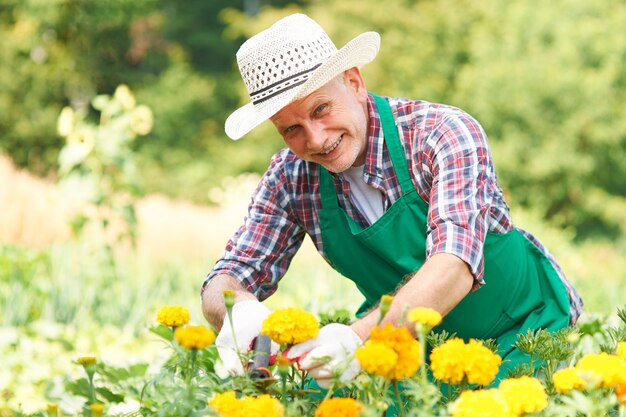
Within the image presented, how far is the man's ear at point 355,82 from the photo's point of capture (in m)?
2.04

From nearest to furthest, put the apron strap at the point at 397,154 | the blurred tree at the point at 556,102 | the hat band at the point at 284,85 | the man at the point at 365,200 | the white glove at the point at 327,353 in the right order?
the white glove at the point at 327,353 → the man at the point at 365,200 → the hat band at the point at 284,85 → the apron strap at the point at 397,154 → the blurred tree at the point at 556,102

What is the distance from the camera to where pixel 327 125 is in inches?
75.8

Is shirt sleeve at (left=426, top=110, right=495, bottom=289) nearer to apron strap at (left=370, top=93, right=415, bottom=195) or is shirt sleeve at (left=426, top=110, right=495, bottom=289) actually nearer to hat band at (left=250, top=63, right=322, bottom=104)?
apron strap at (left=370, top=93, right=415, bottom=195)

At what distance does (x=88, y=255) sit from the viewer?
5336 mm

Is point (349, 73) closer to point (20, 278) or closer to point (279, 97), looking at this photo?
point (279, 97)

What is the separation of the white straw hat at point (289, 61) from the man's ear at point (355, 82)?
3cm

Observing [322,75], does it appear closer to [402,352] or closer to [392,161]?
[392,161]

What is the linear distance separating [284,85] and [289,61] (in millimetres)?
63

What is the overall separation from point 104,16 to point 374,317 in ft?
48.2

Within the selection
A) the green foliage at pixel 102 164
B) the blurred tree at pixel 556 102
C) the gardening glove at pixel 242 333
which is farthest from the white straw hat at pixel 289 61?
the blurred tree at pixel 556 102

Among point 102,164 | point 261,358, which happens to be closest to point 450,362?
point 261,358

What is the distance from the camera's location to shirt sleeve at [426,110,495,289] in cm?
165

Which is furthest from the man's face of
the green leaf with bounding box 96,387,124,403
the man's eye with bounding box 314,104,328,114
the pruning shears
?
the green leaf with bounding box 96,387,124,403

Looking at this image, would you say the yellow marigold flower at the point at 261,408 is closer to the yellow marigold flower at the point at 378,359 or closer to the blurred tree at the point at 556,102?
the yellow marigold flower at the point at 378,359
